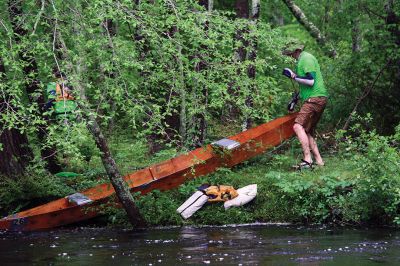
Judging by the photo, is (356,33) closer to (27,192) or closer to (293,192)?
(293,192)

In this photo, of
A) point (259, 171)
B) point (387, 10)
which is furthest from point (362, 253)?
point (387, 10)

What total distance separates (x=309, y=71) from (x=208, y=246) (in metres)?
4.47

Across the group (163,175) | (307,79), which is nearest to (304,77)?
(307,79)

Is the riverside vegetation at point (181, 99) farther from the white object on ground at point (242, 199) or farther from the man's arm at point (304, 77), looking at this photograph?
the man's arm at point (304, 77)

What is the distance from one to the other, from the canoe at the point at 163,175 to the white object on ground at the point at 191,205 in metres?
0.44

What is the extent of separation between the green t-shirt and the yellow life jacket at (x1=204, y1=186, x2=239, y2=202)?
2417 millimetres

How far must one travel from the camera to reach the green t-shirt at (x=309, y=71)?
13.4 metres

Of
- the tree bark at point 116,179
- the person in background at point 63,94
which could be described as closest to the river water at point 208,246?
the tree bark at point 116,179

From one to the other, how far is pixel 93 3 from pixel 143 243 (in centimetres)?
350

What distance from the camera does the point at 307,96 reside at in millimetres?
13719

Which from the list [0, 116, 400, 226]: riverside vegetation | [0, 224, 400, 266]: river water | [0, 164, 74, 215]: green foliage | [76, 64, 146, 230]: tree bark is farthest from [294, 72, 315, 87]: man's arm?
[0, 164, 74, 215]: green foliage

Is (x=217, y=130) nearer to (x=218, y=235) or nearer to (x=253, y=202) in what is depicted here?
(x=253, y=202)

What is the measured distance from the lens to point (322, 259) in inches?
359

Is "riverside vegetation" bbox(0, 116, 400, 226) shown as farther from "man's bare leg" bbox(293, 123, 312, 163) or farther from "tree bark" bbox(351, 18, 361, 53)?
"tree bark" bbox(351, 18, 361, 53)
